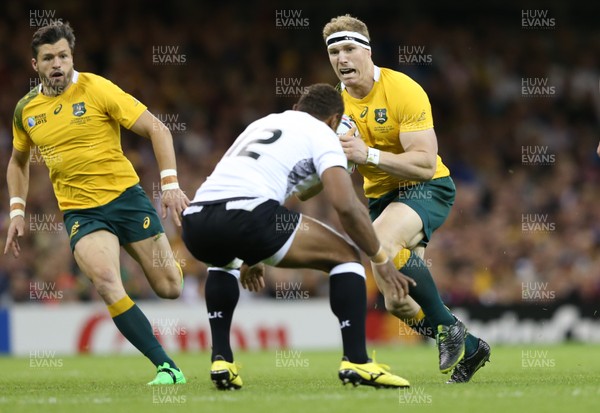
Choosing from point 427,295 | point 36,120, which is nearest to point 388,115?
point 427,295

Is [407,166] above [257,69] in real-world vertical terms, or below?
Result: below

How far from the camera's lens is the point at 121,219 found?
27.1ft

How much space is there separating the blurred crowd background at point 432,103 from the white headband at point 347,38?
8.89 m

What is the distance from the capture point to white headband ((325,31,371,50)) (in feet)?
26.8

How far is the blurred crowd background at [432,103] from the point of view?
1727 centimetres

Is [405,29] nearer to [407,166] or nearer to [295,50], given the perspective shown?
[295,50]

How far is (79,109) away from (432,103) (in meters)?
13.8

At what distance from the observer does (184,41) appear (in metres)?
20.9

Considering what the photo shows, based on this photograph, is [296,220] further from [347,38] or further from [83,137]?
[83,137]

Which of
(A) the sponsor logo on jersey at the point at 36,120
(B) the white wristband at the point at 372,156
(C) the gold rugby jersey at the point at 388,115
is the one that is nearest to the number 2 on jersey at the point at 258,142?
(B) the white wristband at the point at 372,156

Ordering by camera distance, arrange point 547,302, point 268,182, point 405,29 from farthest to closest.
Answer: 1. point 405,29
2. point 547,302
3. point 268,182

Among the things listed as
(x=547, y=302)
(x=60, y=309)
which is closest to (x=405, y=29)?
(x=547, y=302)

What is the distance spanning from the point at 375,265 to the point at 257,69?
1433cm

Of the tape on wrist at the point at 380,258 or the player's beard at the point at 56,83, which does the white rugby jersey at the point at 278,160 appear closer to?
the tape on wrist at the point at 380,258
